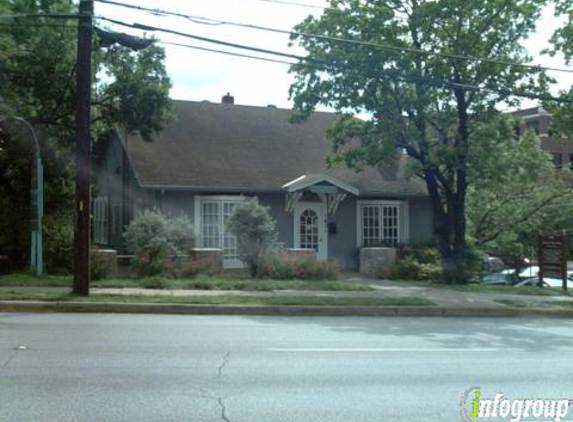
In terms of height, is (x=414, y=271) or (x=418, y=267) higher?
(x=418, y=267)

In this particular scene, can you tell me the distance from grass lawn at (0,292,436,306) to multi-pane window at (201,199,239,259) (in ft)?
25.5

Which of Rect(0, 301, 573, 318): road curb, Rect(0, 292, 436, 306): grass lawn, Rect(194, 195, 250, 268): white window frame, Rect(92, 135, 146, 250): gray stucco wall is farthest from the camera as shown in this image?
Rect(92, 135, 146, 250): gray stucco wall

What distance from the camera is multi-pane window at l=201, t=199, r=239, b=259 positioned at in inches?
878

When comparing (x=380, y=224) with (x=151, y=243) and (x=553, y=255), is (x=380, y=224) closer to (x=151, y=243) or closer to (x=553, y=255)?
(x=553, y=255)

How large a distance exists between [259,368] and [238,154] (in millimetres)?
16698

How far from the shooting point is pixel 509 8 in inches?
738

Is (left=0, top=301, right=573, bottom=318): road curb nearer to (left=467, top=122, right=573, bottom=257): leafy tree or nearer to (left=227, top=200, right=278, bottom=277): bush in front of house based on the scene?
(left=227, top=200, right=278, bottom=277): bush in front of house

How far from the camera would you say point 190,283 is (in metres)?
16.4

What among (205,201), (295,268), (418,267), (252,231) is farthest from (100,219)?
(418,267)

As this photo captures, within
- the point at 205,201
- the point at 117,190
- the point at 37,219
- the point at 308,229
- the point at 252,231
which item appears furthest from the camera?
the point at 117,190

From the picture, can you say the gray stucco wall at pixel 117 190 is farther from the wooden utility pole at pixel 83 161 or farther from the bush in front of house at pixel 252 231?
the wooden utility pole at pixel 83 161

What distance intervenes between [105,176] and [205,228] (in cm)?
650

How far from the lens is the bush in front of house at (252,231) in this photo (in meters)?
18.9

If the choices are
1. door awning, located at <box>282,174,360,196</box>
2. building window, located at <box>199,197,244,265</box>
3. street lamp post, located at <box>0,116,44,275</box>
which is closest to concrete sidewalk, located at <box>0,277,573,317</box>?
street lamp post, located at <box>0,116,44,275</box>
